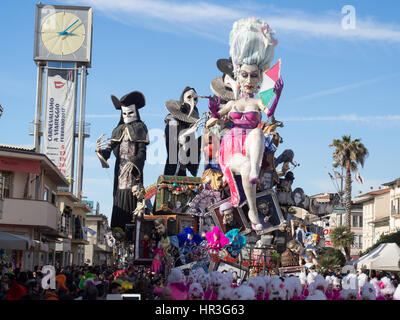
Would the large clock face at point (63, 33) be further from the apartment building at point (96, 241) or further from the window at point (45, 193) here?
the window at point (45, 193)

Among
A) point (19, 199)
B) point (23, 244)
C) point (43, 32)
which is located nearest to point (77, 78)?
point (43, 32)

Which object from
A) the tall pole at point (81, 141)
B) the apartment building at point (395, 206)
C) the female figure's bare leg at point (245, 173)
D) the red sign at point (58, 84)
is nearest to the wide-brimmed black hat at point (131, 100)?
the tall pole at point (81, 141)

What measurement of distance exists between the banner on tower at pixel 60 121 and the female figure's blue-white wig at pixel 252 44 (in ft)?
92.4

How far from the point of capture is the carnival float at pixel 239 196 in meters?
34.1

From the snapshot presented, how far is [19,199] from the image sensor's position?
106 ft

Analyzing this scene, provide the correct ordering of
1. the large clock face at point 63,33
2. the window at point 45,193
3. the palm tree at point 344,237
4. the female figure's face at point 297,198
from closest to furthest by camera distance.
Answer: the window at point 45,193 → the female figure's face at point 297,198 → the palm tree at point 344,237 → the large clock face at point 63,33

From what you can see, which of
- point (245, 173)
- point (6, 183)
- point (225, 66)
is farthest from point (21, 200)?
point (225, 66)

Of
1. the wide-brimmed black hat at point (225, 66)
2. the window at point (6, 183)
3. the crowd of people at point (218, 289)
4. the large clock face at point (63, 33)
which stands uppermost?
the large clock face at point (63, 33)

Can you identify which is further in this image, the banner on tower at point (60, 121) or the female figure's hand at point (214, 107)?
the banner on tower at point (60, 121)

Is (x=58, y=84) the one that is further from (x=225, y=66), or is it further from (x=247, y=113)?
(x=247, y=113)

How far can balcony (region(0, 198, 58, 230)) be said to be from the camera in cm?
3210

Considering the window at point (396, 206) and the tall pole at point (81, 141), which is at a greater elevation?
the tall pole at point (81, 141)
